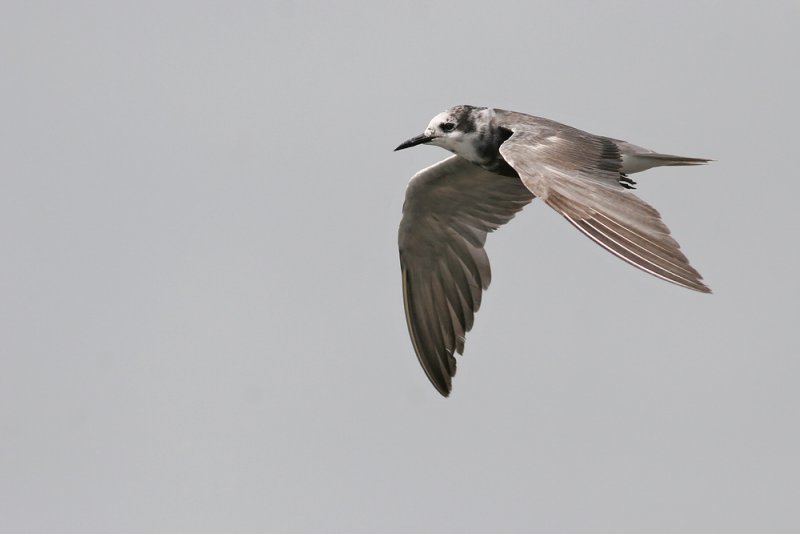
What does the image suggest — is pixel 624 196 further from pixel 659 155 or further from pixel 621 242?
pixel 659 155

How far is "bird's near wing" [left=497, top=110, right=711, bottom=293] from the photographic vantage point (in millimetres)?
12398

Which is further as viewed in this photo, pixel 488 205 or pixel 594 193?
pixel 488 205

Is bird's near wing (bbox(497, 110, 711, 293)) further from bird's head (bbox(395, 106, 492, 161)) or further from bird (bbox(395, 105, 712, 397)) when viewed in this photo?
bird's head (bbox(395, 106, 492, 161))

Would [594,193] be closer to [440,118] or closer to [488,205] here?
[440,118]

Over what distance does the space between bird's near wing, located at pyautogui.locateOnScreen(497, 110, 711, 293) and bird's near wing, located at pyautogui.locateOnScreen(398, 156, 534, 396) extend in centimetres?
242

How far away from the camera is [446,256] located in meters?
19.3

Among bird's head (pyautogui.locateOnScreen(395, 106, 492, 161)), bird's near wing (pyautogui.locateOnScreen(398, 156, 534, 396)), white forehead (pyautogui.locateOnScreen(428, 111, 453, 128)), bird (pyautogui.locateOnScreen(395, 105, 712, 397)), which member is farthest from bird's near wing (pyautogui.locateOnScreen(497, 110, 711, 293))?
bird's near wing (pyautogui.locateOnScreen(398, 156, 534, 396))

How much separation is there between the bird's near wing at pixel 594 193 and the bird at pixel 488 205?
0.4 inches

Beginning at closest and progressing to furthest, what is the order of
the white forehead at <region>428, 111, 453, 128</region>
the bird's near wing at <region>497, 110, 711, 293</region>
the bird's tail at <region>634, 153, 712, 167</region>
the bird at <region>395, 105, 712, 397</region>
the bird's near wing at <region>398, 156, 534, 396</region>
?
the bird's near wing at <region>497, 110, 711, 293</region>, the bird at <region>395, 105, 712, 397</region>, the bird's tail at <region>634, 153, 712, 167</region>, the white forehead at <region>428, 111, 453, 128</region>, the bird's near wing at <region>398, 156, 534, 396</region>

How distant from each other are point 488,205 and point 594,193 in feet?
18.0

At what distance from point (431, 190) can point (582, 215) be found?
5.69 m

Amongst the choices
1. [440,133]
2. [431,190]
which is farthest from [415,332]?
[440,133]

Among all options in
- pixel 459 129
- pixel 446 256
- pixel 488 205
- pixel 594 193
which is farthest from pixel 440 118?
pixel 594 193

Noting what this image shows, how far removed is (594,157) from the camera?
15250mm
